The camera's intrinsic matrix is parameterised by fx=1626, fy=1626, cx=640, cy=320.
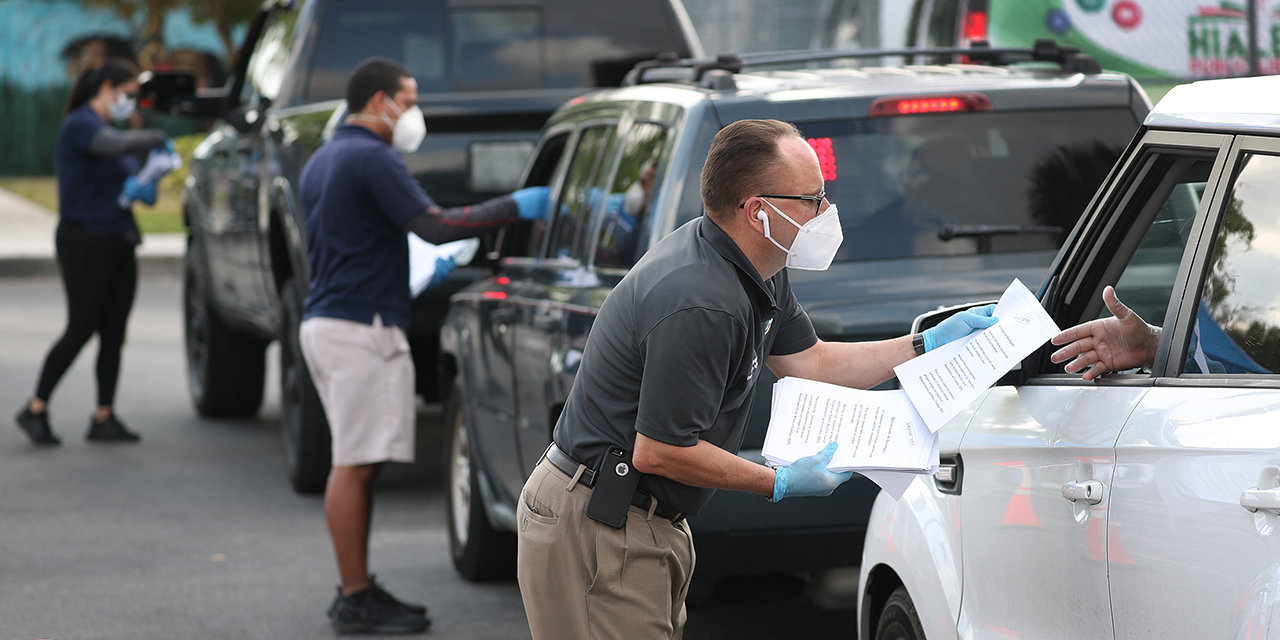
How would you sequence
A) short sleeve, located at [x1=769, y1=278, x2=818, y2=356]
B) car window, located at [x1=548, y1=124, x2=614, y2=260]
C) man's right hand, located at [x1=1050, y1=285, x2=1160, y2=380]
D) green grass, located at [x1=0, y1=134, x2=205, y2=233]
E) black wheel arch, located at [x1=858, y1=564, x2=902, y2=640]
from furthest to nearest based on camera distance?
green grass, located at [x1=0, y1=134, x2=205, y2=233], car window, located at [x1=548, y1=124, x2=614, y2=260], black wheel arch, located at [x1=858, y1=564, x2=902, y2=640], short sleeve, located at [x1=769, y1=278, x2=818, y2=356], man's right hand, located at [x1=1050, y1=285, x2=1160, y2=380]

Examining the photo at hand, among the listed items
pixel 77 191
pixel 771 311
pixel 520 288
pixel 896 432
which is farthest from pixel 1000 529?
pixel 77 191

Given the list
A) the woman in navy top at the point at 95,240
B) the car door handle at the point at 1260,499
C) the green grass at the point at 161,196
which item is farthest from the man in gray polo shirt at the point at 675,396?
the green grass at the point at 161,196

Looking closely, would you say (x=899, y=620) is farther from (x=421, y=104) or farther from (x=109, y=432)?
(x=109, y=432)

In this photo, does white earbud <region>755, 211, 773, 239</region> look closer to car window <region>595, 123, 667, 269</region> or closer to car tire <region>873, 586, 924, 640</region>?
car tire <region>873, 586, 924, 640</region>

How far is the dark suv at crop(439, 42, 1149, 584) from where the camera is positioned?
183 inches

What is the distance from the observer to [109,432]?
10242 millimetres

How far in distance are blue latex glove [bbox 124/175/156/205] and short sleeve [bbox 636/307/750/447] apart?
758cm

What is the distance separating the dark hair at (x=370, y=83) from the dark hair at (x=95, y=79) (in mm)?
4579

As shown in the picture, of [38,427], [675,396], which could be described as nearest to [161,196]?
[38,427]

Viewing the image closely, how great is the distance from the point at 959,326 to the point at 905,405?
0.26 m

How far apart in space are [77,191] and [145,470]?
1.94m

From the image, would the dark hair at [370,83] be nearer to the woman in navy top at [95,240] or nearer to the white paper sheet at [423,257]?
the white paper sheet at [423,257]

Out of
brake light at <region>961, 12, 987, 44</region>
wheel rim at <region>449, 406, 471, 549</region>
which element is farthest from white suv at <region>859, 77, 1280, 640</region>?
brake light at <region>961, 12, 987, 44</region>

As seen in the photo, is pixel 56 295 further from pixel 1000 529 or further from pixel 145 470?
pixel 1000 529
